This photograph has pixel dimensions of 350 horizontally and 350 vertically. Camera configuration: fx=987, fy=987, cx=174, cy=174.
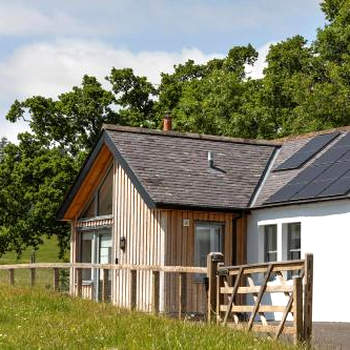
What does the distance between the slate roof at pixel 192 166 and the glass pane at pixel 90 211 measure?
9.65ft

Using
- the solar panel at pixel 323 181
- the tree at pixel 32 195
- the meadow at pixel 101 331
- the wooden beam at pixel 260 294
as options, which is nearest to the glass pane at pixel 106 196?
the solar panel at pixel 323 181

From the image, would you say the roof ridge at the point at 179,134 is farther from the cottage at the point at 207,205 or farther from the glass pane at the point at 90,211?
the glass pane at the point at 90,211

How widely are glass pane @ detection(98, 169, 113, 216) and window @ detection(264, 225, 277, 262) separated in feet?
16.2

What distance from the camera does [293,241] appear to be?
2506 centimetres

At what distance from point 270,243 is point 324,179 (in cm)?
276

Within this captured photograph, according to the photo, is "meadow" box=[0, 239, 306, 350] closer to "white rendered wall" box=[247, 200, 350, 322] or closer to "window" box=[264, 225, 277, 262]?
"white rendered wall" box=[247, 200, 350, 322]

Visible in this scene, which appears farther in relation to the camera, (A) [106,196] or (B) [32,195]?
(B) [32,195]

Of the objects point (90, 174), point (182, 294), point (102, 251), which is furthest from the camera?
point (90, 174)

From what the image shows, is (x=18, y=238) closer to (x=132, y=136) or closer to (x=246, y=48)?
(x=246, y=48)

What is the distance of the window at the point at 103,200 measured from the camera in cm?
2884

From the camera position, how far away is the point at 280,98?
45.8 meters

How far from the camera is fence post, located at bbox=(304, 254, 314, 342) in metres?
14.8

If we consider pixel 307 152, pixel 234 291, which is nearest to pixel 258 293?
pixel 234 291

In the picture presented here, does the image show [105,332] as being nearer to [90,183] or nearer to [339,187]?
[339,187]
